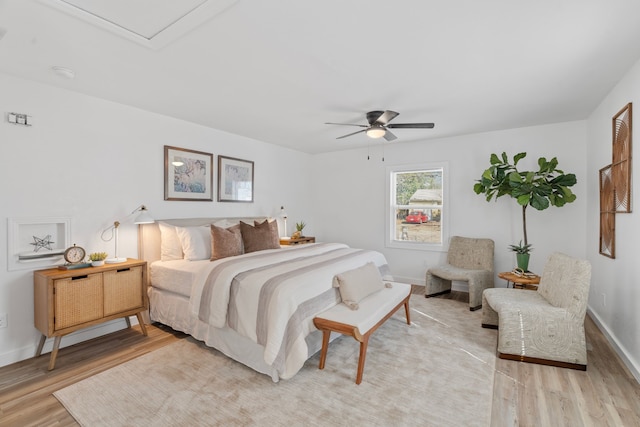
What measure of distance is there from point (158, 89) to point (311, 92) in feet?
4.91

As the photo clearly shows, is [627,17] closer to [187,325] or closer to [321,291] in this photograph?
[321,291]

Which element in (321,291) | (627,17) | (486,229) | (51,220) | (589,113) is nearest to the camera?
(627,17)

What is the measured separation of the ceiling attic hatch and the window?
4244 mm

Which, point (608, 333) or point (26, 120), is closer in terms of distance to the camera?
point (26, 120)

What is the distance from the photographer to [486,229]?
4.80 m

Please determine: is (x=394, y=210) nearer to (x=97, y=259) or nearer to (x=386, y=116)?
(x=386, y=116)

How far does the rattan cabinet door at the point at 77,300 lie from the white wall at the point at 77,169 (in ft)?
1.59

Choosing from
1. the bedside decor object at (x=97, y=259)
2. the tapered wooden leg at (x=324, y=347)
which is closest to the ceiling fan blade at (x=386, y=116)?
the tapered wooden leg at (x=324, y=347)

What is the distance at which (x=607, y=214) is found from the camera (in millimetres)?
3227

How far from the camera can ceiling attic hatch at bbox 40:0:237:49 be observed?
177cm

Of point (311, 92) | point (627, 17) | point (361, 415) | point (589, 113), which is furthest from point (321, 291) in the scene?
point (589, 113)

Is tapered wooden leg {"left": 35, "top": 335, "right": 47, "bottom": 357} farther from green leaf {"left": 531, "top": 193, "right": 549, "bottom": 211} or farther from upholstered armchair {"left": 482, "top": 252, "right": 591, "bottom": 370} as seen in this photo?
green leaf {"left": 531, "top": 193, "right": 549, "bottom": 211}

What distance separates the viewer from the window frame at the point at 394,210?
5.12 meters

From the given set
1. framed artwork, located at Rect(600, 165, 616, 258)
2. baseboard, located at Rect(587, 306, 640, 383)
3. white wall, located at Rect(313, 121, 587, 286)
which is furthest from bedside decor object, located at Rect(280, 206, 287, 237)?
baseboard, located at Rect(587, 306, 640, 383)
